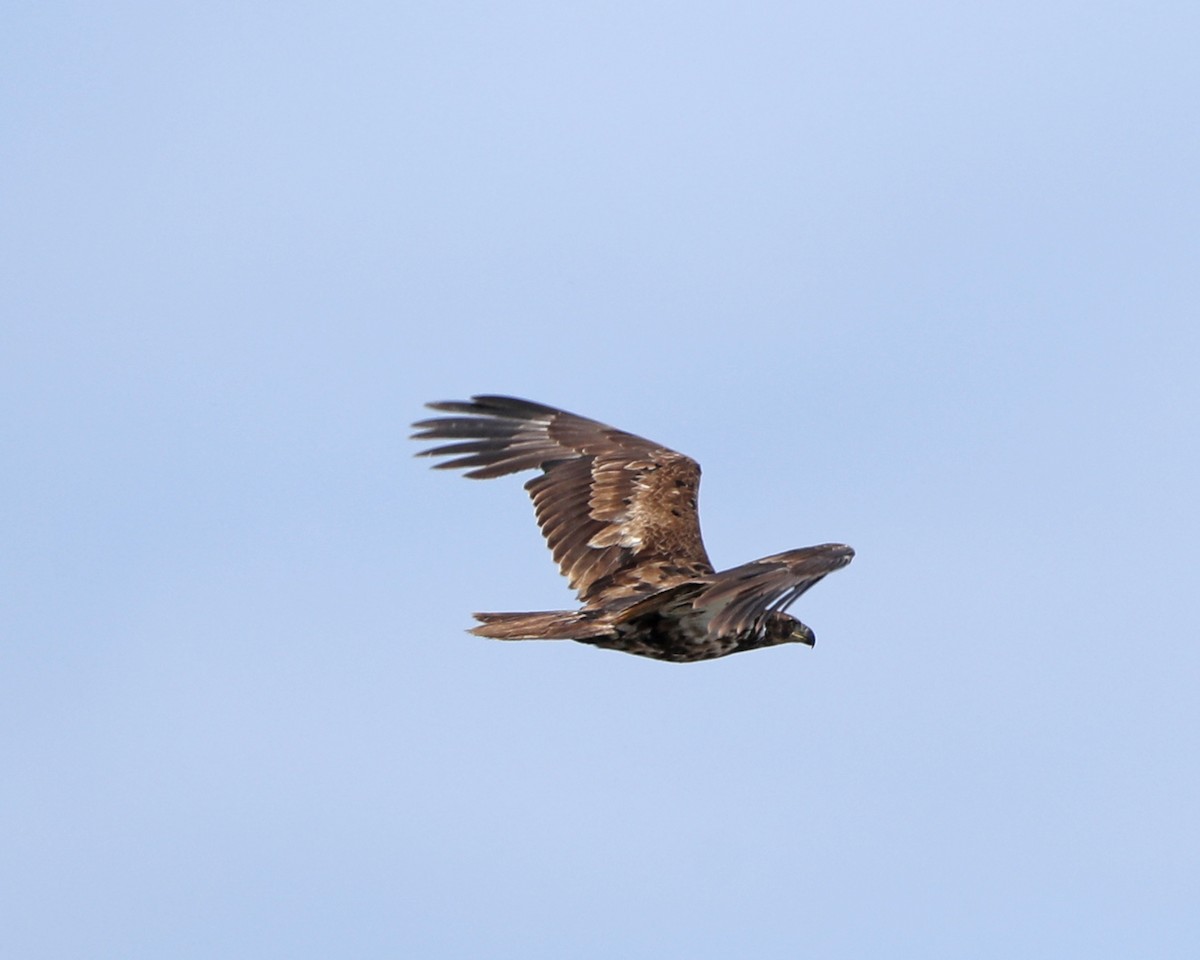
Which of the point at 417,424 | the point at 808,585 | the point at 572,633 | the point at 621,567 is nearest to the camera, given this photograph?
the point at 808,585

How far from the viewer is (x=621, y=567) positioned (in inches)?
781

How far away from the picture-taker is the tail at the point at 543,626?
59.3 feet

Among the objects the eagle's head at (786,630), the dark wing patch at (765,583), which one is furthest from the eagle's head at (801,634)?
the dark wing patch at (765,583)

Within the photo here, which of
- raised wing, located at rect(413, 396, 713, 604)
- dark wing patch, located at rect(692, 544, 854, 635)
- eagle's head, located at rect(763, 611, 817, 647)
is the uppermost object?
raised wing, located at rect(413, 396, 713, 604)

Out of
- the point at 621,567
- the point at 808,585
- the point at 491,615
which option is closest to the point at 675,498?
the point at 621,567

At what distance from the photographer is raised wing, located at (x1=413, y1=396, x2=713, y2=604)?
19.8 meters

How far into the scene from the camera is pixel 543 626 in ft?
60.0

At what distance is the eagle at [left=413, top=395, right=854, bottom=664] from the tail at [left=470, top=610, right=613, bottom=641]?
0.01m

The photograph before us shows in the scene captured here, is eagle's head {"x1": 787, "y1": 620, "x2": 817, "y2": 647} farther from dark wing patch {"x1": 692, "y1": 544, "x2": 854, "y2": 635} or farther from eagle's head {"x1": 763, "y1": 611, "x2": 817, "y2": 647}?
dark wing patch {"x1": 692, "y1": 544, "x2": 854, "y2": 635}

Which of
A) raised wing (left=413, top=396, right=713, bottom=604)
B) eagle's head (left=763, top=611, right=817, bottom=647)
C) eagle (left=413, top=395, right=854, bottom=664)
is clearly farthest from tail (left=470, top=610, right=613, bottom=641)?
eagle's head (left=763, top=611, right=817, bottom=647)

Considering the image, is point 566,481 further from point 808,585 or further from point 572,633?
point 808,585

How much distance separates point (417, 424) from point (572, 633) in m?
4.31

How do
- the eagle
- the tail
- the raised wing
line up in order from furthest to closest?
the raised wing
the tail
the eagle

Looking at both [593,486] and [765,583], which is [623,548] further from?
[765,583]
